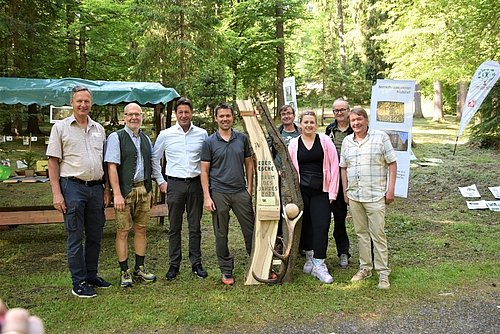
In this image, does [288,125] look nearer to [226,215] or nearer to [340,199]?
[340,199]

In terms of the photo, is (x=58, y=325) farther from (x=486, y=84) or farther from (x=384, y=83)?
Result: (x=486, y=84)

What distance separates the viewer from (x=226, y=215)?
4293mm

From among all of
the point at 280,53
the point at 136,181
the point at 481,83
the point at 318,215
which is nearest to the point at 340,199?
the point at 318,215

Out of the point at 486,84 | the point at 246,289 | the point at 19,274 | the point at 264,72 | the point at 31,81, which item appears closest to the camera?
the point at 246,289

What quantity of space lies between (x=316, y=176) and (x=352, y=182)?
35cm

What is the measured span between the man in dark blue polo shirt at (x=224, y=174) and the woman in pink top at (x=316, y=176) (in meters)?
0.53

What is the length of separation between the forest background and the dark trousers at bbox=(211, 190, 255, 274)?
608 cm

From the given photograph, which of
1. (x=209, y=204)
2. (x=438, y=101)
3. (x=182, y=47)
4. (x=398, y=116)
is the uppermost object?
(x=182, y=47)

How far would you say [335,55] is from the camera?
76.0 ft

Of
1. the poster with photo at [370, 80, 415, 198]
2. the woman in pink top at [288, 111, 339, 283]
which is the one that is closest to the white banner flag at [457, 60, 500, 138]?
the poster with photo at [370, 80, 415, 198]

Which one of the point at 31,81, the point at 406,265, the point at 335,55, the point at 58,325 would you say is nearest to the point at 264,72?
the point at 335,55

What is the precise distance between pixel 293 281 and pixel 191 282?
101cm

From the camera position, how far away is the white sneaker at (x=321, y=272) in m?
4.39

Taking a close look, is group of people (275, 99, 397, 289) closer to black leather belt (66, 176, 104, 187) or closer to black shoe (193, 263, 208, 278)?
black shoe (193, 263, 208, 278)
